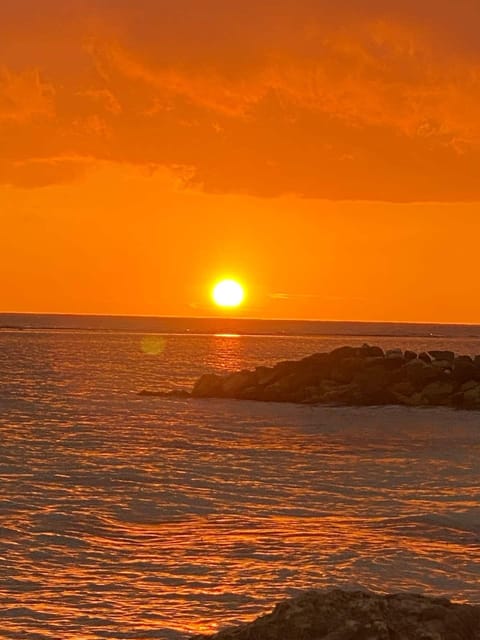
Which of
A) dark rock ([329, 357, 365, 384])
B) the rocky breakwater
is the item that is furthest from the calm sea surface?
dark rock ([329, 357, 365, 384])

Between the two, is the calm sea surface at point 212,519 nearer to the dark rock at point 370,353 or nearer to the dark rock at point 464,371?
the dark rock at point 464,371

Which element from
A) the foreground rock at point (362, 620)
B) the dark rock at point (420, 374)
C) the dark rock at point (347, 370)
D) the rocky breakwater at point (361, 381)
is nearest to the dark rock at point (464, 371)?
the rocky breakwater at point (361, 381)

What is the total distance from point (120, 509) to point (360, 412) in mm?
22289

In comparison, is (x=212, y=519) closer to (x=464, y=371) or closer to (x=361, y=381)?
(x=361, y=381)

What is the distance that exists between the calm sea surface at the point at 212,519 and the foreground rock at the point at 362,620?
2516mm

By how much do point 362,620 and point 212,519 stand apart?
8.24m

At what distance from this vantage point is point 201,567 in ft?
37.9

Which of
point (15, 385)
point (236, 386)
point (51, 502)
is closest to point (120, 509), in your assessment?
point (51, 502)

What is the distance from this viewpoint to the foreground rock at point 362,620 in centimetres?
650

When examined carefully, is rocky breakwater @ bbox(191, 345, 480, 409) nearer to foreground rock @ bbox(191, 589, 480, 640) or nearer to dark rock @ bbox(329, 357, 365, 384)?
dark rock @ bbox(329, 357, 365, 384)

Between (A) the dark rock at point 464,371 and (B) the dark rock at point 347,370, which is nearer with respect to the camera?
(A) the dark rock at point 464,371

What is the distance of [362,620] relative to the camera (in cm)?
657

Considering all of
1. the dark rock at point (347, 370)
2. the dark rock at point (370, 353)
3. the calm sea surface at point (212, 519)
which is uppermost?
the dark rock at point (370, 353)

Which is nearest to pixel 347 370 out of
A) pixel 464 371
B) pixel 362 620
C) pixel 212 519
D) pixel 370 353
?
pixel 370 353
